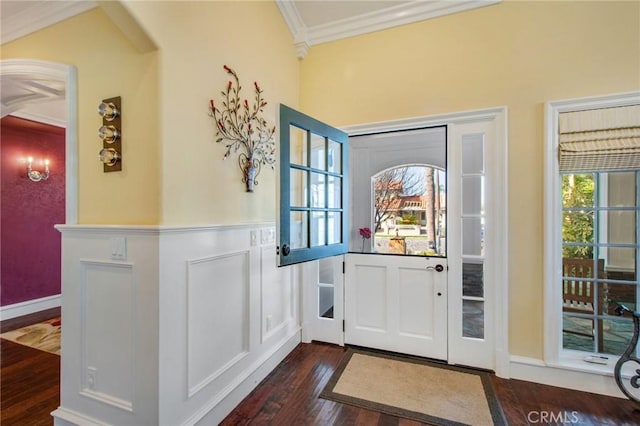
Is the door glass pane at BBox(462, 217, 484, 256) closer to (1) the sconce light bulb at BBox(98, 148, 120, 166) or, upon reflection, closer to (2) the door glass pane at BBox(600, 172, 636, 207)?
(2) the door glass pane at BBox(600, 172, 636, 207)

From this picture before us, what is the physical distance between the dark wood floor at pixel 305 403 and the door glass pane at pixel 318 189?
4.95 feet

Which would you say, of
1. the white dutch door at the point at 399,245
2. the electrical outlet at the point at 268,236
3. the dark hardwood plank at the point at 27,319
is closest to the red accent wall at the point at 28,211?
the dark hardwood plank at the point at 27,319

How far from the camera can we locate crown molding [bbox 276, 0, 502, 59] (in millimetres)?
2508

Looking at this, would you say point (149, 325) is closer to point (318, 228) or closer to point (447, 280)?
point (318, 228)

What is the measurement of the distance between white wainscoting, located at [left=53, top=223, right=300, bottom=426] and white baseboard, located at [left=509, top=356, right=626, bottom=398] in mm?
2285

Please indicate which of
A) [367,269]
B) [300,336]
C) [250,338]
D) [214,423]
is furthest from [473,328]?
[214,423]

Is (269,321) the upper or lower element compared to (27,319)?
upper

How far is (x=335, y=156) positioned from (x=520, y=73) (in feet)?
5.60

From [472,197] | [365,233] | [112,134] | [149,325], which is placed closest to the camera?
[149,325]

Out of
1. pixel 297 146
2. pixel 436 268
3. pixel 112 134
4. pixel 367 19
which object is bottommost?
pixel 436 268

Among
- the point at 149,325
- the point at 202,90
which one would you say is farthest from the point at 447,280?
the point at 202,90

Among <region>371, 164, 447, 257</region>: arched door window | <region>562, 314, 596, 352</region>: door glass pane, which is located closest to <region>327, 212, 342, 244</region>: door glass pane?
<region>371, 164, 447, 257</region>: arched door window

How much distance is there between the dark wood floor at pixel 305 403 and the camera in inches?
73.4

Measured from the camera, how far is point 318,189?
99.6 inches
